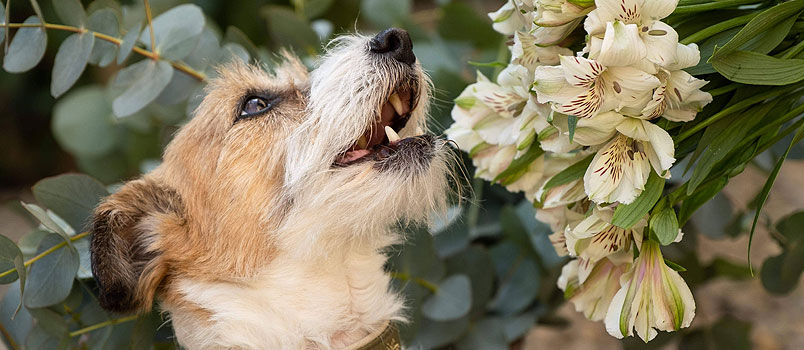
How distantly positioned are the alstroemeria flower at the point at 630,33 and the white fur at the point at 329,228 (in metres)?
0.45

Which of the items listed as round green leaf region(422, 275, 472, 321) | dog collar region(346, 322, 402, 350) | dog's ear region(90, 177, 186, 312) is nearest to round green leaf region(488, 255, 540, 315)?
round green leaf region(422, 275, 472, 321)

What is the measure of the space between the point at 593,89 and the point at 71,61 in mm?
1162

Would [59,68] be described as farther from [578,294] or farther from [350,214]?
[578,294]

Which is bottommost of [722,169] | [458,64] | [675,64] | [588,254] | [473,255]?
[473,255]

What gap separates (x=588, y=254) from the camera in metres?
1.32

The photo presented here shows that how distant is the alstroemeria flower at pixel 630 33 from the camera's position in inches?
42.4

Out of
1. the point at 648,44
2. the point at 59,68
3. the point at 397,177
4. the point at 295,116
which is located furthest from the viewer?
the point at 59,68

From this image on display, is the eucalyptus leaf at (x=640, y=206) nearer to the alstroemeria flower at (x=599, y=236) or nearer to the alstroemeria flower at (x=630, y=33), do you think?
the alstroemeria flower at (x=599, y=236)

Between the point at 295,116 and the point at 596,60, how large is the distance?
2.18ft

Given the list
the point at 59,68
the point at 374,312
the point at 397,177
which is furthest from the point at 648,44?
the point at 59,68

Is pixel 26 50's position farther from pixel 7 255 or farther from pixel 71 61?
pixel 7 255

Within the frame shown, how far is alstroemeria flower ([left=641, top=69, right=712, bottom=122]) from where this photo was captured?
3.71 feet

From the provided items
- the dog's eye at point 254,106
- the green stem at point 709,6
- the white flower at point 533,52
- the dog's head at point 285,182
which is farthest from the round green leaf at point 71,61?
the green stem at point 709,6

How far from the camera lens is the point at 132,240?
5.02 feet
